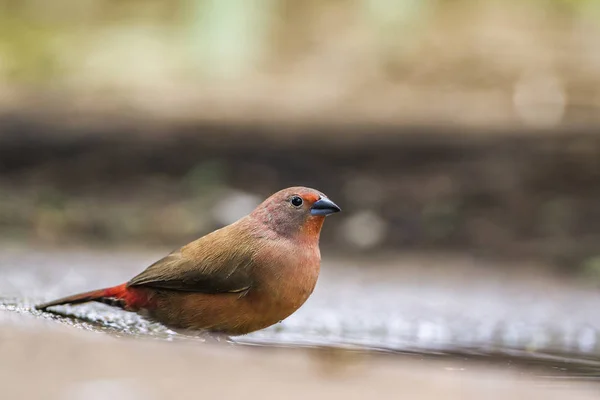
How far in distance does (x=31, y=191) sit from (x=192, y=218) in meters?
1.40

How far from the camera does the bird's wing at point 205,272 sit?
3.73 metres

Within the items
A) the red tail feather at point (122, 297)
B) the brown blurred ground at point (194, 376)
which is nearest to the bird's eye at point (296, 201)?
the red tail feather at point (122, 297)

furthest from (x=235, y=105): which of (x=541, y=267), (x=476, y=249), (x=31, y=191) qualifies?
(x=541, y=267)

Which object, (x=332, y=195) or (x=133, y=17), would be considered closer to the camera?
(x=332, y=195)

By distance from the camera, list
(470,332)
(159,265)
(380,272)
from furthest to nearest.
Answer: (380,272) < (470,332) < (159,265)

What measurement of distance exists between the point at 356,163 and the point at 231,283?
15.3 ft

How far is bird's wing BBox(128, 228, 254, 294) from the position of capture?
3.73 m

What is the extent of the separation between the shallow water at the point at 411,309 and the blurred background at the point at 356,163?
0.03 meters

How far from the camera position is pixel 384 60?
423 inches

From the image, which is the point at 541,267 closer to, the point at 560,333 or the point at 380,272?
the point at 380,272

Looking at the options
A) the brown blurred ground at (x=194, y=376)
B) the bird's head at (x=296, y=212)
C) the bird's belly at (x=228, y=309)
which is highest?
the bird's head at (x=296, y=212)

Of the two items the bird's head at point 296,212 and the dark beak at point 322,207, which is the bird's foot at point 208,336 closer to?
the bird's head at point 296,212

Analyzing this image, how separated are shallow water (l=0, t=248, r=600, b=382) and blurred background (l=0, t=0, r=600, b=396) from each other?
28mm

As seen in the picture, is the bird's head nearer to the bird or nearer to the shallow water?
the bird
